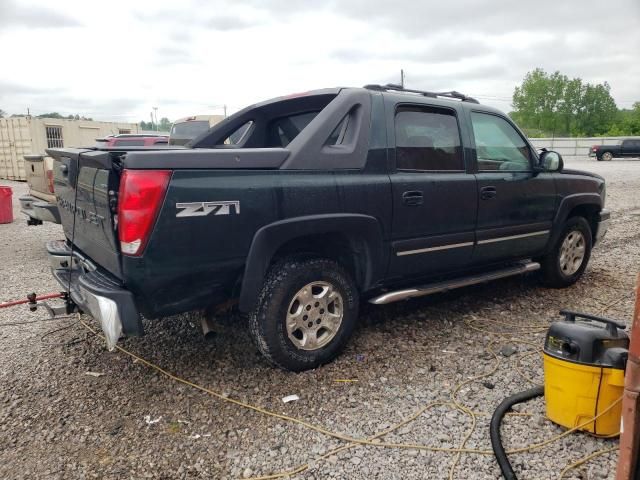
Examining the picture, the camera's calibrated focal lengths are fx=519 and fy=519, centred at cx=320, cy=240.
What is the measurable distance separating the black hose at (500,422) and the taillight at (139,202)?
2.11 meters

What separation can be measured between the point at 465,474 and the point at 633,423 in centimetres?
89

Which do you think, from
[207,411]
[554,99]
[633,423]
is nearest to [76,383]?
[207,411]

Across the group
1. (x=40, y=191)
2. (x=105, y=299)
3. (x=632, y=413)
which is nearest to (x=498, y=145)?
(x=632, y=413)

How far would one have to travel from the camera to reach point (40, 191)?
717 centimetres

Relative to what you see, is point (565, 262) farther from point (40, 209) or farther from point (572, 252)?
point (40, 209)

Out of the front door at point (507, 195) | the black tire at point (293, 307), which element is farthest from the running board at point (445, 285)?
the black tire at point (293, 307)

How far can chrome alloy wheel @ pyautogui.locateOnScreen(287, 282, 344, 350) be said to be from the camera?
3.45m

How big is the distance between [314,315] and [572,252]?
3.34 metres

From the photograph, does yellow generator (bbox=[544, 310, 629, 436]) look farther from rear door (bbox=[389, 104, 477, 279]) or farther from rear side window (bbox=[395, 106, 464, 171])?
rear side window (bbox=[395, 106, 464, 171])

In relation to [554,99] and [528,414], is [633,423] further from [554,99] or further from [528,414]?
[554,99]

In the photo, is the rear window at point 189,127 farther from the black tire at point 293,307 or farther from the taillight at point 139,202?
the taillight at point 139,202

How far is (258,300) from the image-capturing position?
331cm

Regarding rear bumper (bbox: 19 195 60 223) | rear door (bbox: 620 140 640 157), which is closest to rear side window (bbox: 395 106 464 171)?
rear bumper (bbox: 19 195 60 223)

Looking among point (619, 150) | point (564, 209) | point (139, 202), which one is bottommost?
point (564, 209)
